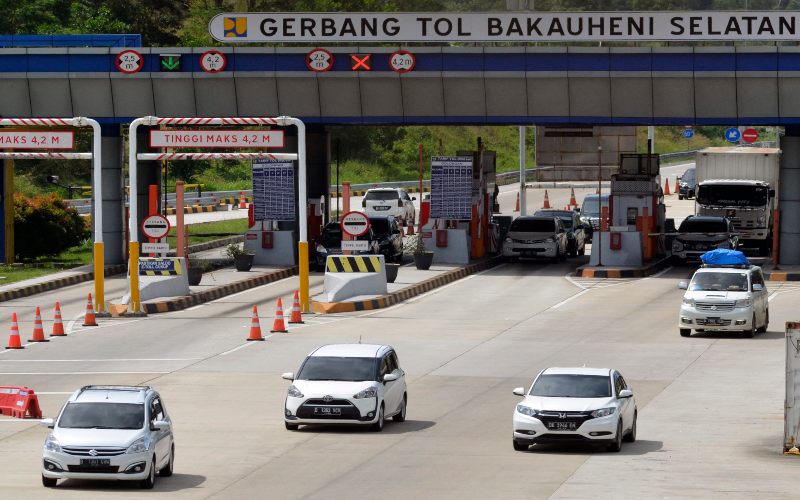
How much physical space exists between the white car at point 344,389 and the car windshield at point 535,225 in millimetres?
31450

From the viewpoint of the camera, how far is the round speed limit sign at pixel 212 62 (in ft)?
171

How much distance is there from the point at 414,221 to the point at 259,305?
3414cm

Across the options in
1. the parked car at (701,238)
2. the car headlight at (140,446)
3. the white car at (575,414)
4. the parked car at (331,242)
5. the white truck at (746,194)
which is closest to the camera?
the car headlight at (140,446)

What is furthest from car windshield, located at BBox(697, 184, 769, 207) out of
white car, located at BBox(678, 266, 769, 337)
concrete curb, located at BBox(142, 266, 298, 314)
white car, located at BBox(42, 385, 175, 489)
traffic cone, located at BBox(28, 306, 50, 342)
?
white car, located at BBox(42, 385, 175, 489)

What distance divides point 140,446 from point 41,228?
38.0m

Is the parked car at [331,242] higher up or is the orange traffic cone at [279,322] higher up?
the parked car at [331,242]

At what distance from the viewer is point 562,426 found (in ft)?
74.0

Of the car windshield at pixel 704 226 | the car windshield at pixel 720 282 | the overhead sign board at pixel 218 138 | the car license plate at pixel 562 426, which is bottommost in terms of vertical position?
the car license plate at pixel 562 426

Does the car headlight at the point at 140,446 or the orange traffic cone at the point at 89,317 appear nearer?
the car headlight at the point at 140,446

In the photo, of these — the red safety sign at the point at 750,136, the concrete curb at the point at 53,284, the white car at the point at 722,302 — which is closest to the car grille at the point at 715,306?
the white car at the point at 722,302

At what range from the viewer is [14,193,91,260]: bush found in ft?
184

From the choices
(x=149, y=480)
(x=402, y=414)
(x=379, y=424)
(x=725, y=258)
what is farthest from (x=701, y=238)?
(x=149, y=480)

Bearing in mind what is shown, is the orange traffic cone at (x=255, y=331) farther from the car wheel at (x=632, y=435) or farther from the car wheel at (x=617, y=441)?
the car wheel at (x=617, y=441)

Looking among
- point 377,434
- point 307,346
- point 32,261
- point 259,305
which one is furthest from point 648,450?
point 32,261
